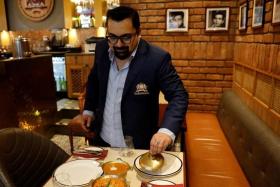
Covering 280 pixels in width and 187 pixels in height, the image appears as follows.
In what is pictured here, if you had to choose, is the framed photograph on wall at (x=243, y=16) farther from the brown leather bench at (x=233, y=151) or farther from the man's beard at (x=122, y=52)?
the man's beard at (x=122, y=52)

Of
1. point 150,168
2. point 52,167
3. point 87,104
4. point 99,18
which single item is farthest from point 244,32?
point 99,18

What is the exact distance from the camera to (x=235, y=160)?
253cm

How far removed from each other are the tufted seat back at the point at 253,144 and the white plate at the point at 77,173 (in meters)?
1.11

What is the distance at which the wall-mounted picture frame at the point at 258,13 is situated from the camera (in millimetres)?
2426

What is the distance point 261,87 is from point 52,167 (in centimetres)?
198

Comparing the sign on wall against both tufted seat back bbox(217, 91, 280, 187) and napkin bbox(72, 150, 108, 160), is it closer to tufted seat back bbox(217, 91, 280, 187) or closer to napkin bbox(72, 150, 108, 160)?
tufted seat back bbox(217, 91, 280, 187)

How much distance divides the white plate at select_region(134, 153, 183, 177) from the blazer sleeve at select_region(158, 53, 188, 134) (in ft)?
0.64

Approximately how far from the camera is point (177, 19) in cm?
390

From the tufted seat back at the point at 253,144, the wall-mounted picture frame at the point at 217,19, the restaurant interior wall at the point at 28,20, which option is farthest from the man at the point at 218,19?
the restaurant interior wall at the point at 28,20

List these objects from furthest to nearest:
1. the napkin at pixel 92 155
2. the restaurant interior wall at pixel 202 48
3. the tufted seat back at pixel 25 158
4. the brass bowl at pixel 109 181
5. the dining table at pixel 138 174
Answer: the restaurant interior wall at pixel 202 48
the napkin at pixel 92 155
the tufted seat back at pixel 25 158
the dining table at pixel 138 174
the brass bowl at pixel 109 181

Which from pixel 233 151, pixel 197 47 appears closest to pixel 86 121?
pixel 233 151

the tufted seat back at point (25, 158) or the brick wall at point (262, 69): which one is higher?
the brick wall at point (262, 69)

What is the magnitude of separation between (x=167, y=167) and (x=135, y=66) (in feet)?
2.21

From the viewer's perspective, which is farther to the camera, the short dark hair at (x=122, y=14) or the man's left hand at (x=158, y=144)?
the short dark hair at (x=122, y=14)
